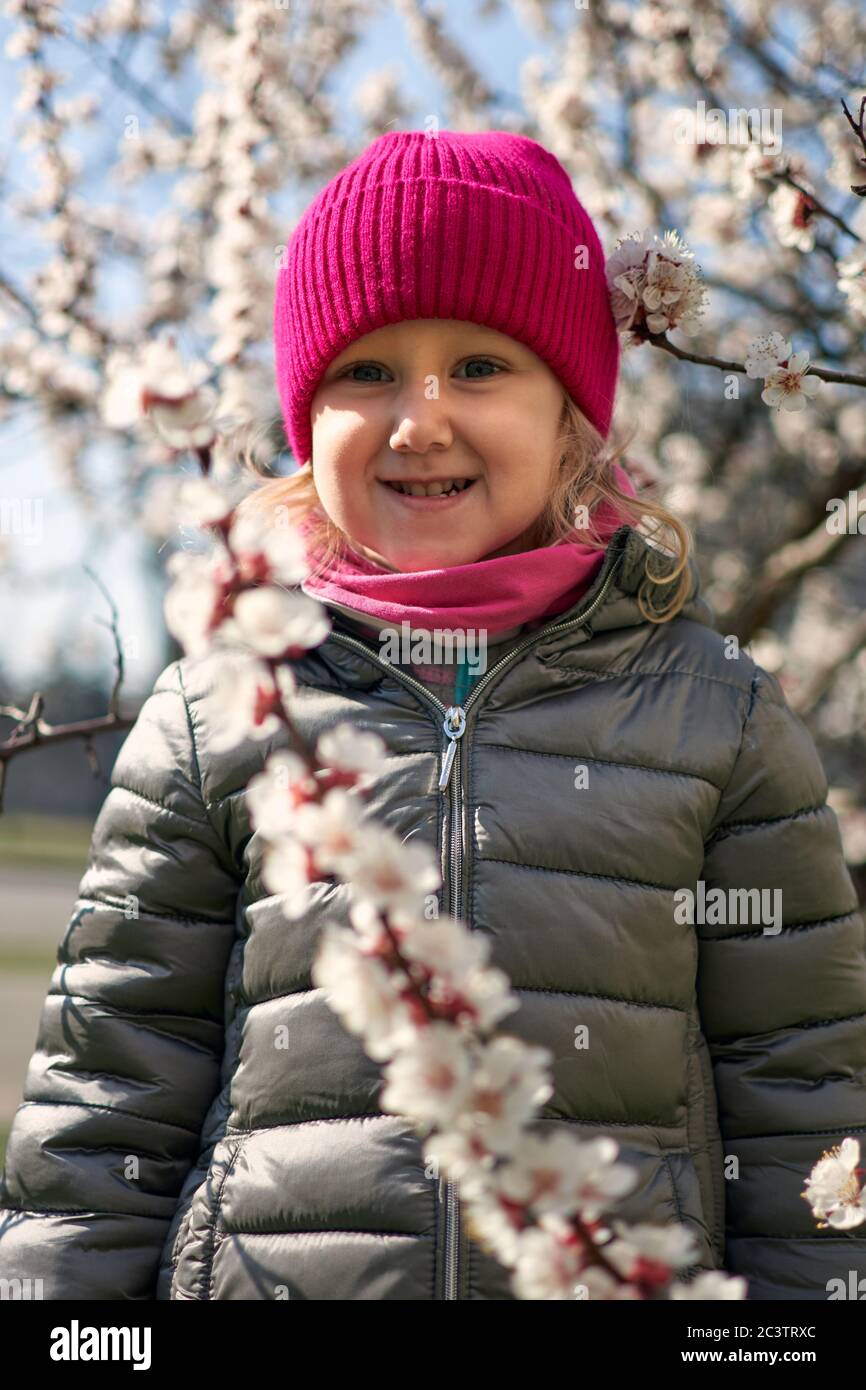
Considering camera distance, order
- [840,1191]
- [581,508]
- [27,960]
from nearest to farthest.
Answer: [840,1191] < [581,508] < [27,960]

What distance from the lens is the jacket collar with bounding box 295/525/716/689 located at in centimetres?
144

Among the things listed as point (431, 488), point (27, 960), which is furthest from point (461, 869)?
point (27, 960)

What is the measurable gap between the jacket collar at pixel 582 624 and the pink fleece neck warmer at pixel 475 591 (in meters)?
0.03

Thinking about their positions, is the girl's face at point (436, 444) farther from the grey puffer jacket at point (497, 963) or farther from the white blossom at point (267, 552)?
the white blossom at point (267, 552)

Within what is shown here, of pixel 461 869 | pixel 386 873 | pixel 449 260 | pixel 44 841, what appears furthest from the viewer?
pixel 44 841

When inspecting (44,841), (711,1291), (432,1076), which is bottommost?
(711,1291)

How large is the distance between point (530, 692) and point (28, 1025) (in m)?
5.44

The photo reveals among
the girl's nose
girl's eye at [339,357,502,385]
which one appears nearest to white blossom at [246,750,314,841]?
the girl's nose

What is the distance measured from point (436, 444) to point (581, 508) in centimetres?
25

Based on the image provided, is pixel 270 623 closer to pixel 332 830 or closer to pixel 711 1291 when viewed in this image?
pixel 332 830

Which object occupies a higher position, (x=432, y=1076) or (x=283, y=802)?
(x=283, y=802)

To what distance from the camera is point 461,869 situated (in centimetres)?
131
